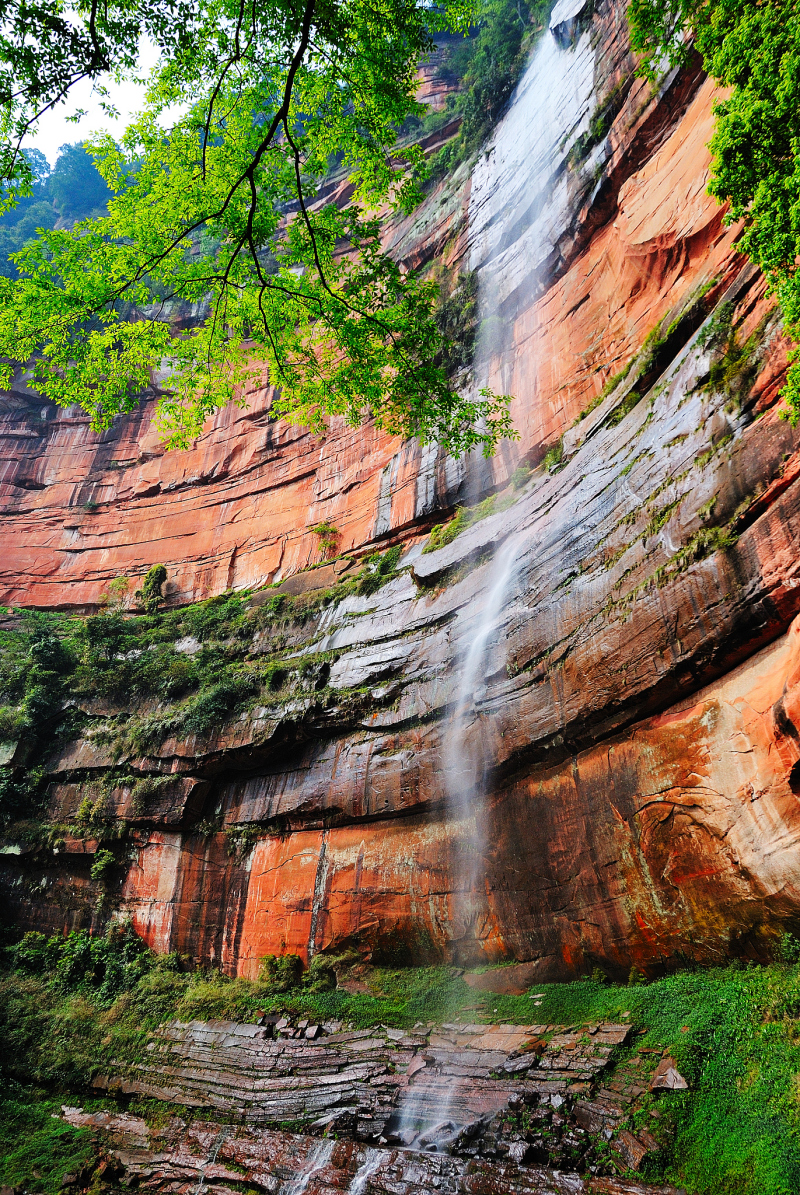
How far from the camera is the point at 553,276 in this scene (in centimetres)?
1538

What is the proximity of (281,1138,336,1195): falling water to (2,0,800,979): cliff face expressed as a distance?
311 centimetres

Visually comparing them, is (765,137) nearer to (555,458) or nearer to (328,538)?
(555,458)

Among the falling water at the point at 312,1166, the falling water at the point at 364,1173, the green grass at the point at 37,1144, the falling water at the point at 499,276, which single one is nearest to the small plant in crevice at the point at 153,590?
the falling water at the point at 499,276

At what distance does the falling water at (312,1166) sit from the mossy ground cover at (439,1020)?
7.19 ft

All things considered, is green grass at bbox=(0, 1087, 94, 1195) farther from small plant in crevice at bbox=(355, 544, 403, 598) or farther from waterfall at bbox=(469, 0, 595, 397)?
waterfall at bbox=(469, 0, 595, 397)

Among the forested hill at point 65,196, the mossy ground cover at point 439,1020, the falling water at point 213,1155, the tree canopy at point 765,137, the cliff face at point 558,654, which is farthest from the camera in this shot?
the forested hill at point 65,196

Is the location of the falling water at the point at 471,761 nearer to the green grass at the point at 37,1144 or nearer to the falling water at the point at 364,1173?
the falling water at the point at 364,1173

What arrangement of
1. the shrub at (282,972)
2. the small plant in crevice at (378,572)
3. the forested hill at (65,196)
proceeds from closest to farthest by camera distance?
the shrub at (282,972) < the small plant in crevice at (378,572) < the forested hill at (65,196)

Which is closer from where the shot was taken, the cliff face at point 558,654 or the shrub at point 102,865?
the cliff face at point 558,654

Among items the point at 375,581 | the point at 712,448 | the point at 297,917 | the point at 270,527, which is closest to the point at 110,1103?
the point at 297,917

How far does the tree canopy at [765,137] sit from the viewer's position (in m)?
6.27

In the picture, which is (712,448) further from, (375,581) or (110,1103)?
(110,1103)

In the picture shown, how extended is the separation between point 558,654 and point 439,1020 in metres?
5.83

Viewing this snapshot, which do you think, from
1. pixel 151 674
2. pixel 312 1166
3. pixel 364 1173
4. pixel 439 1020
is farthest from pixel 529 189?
pixel 312 1166
